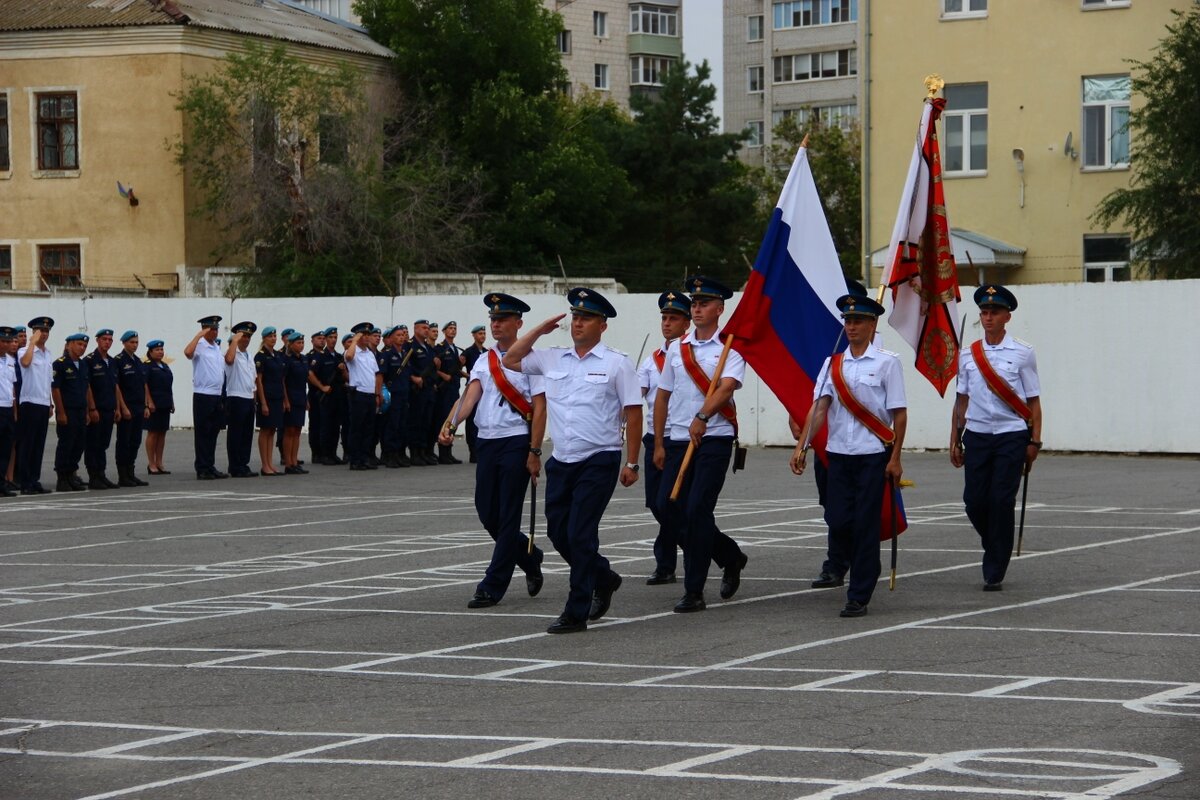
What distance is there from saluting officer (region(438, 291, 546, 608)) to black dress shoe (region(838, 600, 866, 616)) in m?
2.18

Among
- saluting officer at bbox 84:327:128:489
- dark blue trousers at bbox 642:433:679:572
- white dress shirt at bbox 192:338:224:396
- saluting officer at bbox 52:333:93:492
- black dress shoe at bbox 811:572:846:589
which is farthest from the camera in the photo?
white dress shirt at bbox 192:338:224:396

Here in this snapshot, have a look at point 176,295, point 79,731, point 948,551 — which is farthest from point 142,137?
point 79,731

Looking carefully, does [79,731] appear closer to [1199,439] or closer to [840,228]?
[1199,439]

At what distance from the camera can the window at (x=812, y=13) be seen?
289 feet

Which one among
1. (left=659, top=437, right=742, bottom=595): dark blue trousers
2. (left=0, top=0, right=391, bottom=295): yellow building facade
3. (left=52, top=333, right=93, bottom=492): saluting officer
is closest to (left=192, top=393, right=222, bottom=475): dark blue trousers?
(left=52, top=333, right=93, bottom=492): saluting officer

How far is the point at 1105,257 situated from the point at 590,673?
34.7 meters

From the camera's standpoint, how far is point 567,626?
11156 mm

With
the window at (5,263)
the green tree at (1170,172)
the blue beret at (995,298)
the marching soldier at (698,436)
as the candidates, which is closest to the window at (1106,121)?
the green tree at (1170,172)

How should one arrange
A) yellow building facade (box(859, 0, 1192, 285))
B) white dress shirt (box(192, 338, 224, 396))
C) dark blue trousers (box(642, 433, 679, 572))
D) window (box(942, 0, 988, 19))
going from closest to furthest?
1. dark blue trousers (box(642, 433, 679, 572))
2. white dress shirt (box(192, 338, 224, 396))
3. yellow building facade (box(859, 0, 1192, 285))
4. window (box(942, 0, 988, 19))

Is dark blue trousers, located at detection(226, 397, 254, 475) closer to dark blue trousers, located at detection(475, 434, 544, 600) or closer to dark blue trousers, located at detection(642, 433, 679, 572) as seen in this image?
dark blue trousers, located at detection(642, 433, 679, 572)

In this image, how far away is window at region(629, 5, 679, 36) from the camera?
9394 cm

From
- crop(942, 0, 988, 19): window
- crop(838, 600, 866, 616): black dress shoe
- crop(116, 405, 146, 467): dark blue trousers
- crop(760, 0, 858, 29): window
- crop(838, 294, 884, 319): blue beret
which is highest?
crop(760, 0, 858, 29): window

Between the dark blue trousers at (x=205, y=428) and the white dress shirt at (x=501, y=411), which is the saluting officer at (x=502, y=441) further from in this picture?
the dark blue trousers at (x=205, y=428)

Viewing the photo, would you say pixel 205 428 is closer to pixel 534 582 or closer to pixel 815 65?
pixel 534 582
